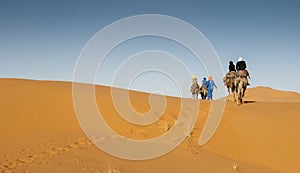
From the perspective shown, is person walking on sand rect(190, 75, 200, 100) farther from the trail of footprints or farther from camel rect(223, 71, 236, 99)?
the trail of footprints

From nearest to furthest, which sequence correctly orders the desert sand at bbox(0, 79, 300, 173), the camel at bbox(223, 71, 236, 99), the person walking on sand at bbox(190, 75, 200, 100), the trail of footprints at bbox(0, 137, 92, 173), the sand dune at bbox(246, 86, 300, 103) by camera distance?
the trail of footprints at bbox(0, 137, 92, 173) → the desert sand at bbox(0, 79, 300, 173) → the camel at bbox(223, 71, 236, 99) → the person walking on sand at bbox(190, 75, 200, 100) → the sand dune at bbox(246, 86, 300, 103)

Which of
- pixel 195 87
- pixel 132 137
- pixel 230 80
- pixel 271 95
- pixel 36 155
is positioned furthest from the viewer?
pixel 271 95

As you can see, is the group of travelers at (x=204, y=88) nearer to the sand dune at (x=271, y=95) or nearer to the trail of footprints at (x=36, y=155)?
the trail of footprints at (x=36, y=155)

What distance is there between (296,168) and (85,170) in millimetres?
7036

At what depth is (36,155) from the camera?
7988 millimetres

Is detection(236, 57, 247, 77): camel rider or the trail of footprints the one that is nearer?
the trail of footprints

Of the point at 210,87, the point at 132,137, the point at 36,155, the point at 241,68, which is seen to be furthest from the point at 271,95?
the point at 36,155

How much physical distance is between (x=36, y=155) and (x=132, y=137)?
3411 mm

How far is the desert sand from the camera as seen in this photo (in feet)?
25.1

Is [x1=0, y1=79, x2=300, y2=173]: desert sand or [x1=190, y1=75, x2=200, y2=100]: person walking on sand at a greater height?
[x1=190, y1=75, x2=200, y2=100]: person walking on sand

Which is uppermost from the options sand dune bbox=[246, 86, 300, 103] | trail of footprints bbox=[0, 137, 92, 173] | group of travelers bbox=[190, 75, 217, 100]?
sand dune bbox=[246, 86, 300, 103]

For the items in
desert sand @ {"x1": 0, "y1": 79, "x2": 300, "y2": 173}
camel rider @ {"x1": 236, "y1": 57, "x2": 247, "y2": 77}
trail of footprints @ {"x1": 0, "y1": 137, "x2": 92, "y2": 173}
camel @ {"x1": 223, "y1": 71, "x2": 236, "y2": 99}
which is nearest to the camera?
trail of footprints @ {"x1": 0, "y1": 137, "x2": 92, "y2": 173}

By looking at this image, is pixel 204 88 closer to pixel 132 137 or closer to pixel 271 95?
pixel 132 137

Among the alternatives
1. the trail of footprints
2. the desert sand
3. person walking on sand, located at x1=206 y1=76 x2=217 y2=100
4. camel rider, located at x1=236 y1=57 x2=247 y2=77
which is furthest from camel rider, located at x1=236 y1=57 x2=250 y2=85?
the trail of footprints
